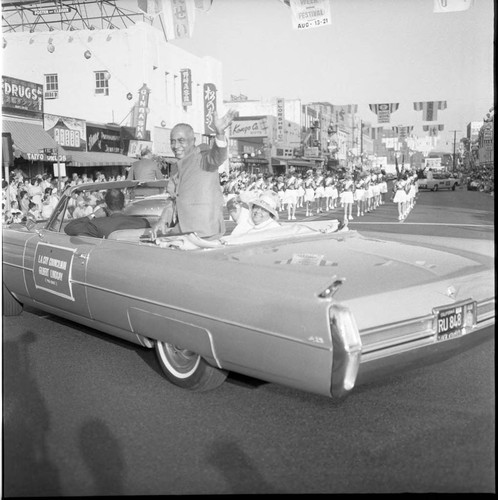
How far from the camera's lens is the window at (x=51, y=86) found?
27.8 meters

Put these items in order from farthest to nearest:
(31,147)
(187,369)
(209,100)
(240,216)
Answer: (209,100) → (31,147) → (240,216) → (187,369)

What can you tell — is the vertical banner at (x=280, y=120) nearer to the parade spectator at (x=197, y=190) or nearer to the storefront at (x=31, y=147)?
the storefront at (x=31, y=147)

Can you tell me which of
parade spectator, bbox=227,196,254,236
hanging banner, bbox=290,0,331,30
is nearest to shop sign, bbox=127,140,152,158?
parade spectator, bbox=227,196,254,236

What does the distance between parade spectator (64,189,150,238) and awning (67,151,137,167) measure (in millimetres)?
17788

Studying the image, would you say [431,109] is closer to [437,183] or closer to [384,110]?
[384,110]

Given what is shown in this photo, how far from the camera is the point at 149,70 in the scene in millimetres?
27719

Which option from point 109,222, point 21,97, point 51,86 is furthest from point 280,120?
point 109,222

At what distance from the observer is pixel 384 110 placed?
27266mm

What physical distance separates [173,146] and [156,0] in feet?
15.3

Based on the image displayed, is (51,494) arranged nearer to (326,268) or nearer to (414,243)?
(326,268)

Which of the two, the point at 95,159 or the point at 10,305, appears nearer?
the point at 10,305

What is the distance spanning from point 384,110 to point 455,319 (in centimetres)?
2498

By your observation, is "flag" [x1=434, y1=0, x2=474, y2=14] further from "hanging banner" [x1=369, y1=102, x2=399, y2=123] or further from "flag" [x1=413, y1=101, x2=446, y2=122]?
"flag" [x1=413, y1=101, x2=446, y2=122]

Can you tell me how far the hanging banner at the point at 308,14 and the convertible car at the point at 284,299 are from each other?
6.95 ft
